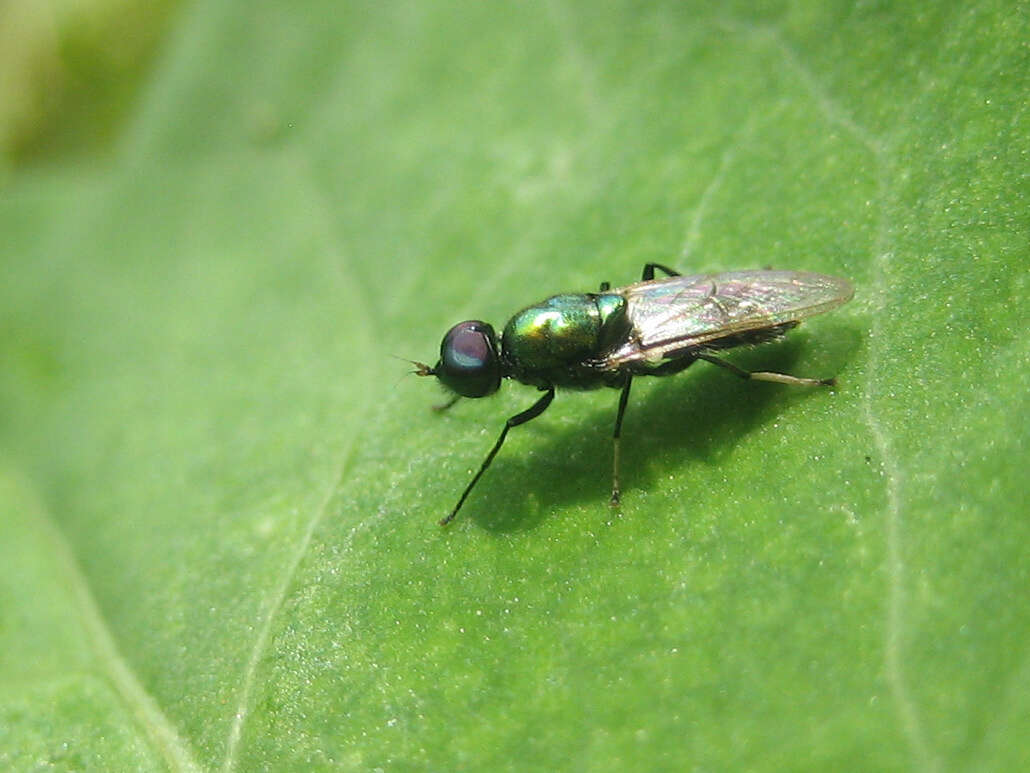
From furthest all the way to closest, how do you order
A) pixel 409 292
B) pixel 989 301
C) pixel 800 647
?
pixel 409 292, pixel 989 301, pixel 800 647

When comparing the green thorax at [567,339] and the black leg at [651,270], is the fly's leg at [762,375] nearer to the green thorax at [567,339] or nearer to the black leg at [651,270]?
the green thorax at [567,339]

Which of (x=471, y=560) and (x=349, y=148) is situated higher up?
(x=349, y=148)

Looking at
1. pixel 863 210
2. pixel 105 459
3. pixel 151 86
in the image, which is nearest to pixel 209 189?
pixel 151 86

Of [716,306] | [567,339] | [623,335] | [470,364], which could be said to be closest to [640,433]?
[623,335]

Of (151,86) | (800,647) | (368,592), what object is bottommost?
(800,647)

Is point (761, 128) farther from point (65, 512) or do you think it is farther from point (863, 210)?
point (65, 512)

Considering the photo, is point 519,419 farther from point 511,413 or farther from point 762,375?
point 762,375

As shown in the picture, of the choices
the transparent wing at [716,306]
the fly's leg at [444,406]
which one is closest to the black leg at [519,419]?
the fly's leg at [444,406]
